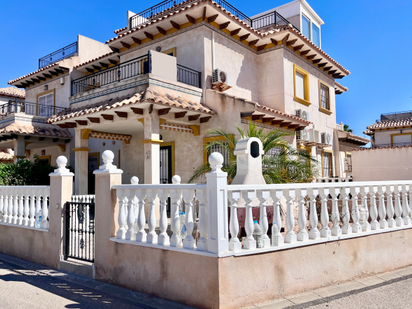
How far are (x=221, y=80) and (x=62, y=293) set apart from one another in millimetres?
8565

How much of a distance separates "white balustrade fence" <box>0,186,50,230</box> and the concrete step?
896 mm

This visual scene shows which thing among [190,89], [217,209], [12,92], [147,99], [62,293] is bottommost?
[62,293]

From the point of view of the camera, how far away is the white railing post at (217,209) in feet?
12.7

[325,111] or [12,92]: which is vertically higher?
[12,92]

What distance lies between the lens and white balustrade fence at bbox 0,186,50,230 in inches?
261

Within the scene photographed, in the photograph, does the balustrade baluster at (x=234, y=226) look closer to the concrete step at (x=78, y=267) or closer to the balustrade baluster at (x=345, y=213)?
the balustrade baluster at (x=345, y=213)

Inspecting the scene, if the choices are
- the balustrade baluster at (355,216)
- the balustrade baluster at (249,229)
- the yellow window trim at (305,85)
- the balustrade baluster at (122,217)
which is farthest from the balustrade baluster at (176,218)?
the yellow window trim at (305,85)

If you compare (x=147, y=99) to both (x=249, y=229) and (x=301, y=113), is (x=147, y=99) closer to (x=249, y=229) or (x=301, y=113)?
(x=249, y=229)

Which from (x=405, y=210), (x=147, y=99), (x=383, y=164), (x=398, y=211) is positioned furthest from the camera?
(x=383, y=164)

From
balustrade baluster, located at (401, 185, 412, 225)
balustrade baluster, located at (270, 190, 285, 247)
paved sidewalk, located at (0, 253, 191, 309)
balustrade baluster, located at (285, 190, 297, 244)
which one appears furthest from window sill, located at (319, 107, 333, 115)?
paved sidewalk, located at (0, 253, 191, 309)

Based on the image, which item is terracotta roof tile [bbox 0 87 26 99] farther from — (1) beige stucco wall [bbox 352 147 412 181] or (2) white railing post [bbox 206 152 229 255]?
(2) white railing post [bbox 206 152 229 255]

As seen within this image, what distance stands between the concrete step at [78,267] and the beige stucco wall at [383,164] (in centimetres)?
1181

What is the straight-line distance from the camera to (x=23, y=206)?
7543mm

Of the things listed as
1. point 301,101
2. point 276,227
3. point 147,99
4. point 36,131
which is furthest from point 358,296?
point 36,131
